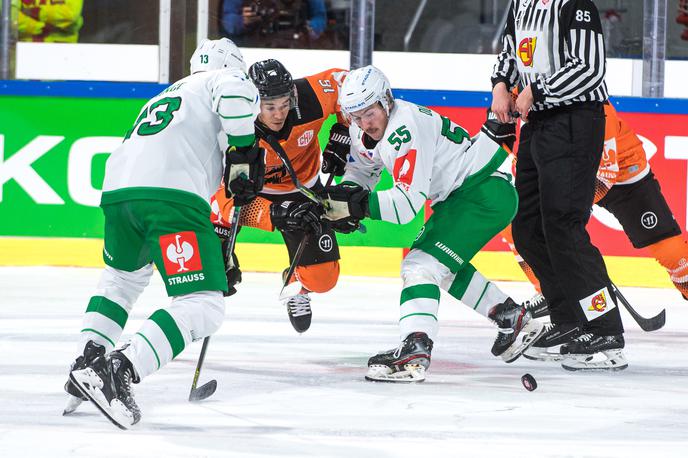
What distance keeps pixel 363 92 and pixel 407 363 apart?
0.84m

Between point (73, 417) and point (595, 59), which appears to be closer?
point (73, 417)

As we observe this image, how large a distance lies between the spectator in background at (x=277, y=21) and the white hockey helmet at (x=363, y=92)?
3257 millimetres

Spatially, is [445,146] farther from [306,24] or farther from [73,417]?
[306,24]

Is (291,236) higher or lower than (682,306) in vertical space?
higher

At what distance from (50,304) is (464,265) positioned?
2.09m

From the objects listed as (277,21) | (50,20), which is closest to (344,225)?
(277,21)

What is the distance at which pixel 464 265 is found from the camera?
415 centimetres

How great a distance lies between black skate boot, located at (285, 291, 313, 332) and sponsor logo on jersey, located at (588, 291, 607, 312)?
4.03 feet

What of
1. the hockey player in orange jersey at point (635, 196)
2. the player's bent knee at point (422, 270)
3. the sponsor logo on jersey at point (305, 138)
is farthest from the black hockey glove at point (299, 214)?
the hockey player in orange jersey at point (635, 196)

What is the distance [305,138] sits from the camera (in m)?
4.82

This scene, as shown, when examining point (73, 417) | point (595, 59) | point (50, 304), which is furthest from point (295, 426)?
point (50, 304)

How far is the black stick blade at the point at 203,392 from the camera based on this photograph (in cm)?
351

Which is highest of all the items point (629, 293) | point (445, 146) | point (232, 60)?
point (232, 60)

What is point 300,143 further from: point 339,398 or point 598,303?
point 339,398
